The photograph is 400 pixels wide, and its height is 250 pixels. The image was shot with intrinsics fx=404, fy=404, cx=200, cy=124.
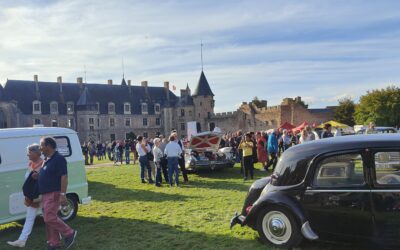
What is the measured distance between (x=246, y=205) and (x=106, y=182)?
33.3 feet

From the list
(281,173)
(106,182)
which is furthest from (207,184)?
(281,173)

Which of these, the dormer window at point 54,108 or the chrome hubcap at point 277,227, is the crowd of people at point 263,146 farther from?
the dormer window at point 54,108

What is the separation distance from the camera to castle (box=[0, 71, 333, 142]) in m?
63.9

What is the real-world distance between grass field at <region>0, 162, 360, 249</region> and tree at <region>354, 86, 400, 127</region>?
52.1 metres

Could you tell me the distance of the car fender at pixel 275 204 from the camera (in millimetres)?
5910

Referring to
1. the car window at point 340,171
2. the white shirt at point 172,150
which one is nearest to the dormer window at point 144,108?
the white shirt at point 172,150

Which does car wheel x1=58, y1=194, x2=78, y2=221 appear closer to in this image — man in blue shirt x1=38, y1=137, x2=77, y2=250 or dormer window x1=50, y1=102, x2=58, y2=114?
man in blue shirt x1=38, y1=137, x2=77, y2=250

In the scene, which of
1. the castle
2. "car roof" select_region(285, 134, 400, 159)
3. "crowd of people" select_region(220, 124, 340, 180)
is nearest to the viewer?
"car roof" select_region(285, 134, 400, 159)

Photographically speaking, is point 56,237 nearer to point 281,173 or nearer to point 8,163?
point 8,163

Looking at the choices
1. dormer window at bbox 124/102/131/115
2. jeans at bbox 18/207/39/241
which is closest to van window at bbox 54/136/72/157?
jeans at bbox 18/207/39/241

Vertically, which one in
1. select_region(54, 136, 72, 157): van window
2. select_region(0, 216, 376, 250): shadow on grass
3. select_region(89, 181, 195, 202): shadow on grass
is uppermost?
select_region(54, 136, 72, 157): van window

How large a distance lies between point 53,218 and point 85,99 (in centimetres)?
6470

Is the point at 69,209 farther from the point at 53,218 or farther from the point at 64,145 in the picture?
the point at 53,218

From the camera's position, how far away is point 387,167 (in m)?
5.59
